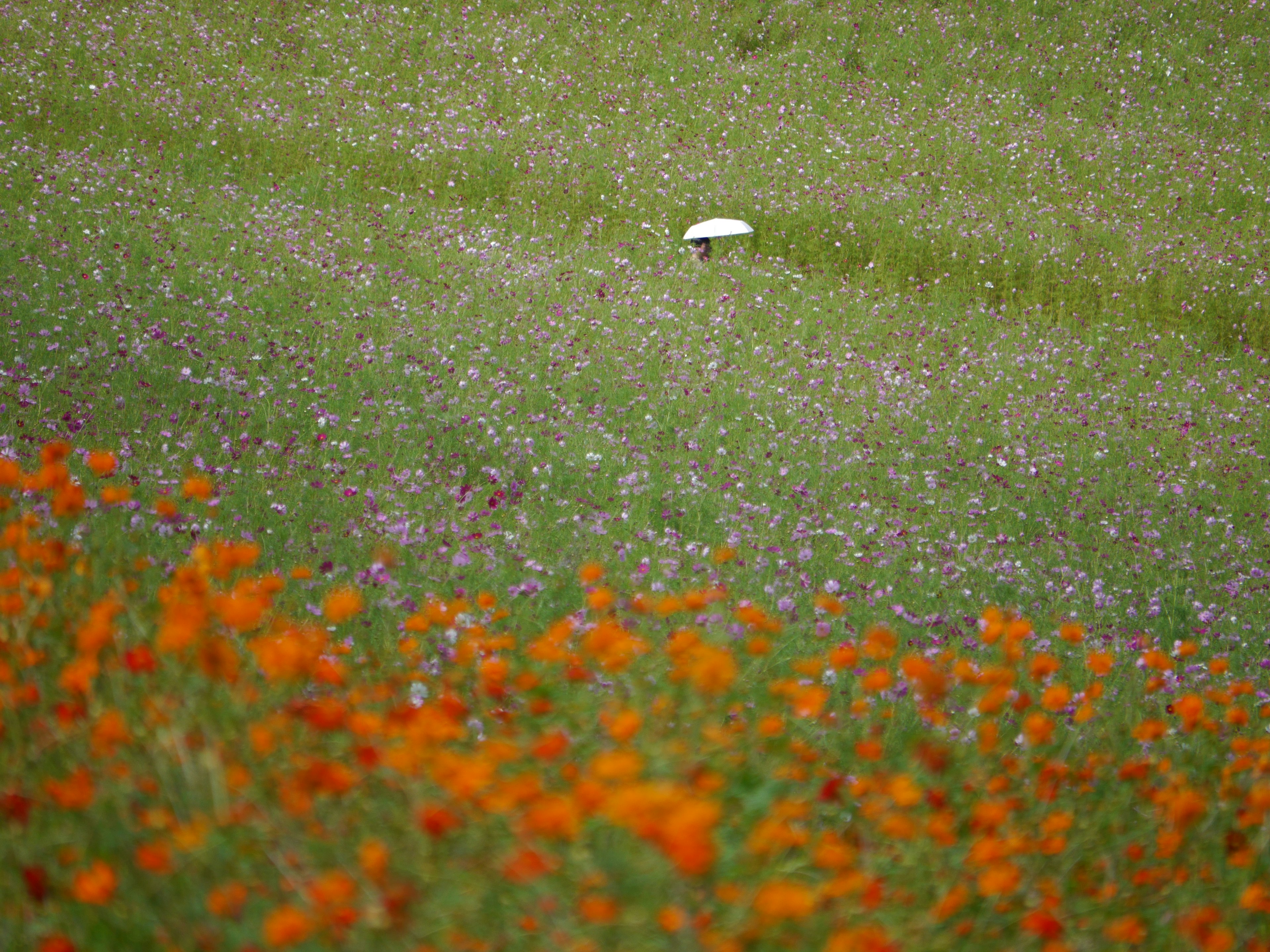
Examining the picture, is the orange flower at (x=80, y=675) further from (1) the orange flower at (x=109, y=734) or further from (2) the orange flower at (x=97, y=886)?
(2) the orange flower at (x=97, y=886)

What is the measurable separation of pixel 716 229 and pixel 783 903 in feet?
39.4

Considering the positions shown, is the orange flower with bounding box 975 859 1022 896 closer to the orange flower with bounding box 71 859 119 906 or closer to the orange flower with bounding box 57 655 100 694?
the orange flower with bounding box 71 859 119 906

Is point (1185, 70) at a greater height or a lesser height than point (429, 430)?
greater

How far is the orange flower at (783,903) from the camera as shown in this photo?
139cm

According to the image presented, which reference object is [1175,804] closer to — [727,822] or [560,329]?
[727,822]

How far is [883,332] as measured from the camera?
37.3ft

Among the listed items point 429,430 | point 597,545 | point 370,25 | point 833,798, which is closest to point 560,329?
point 429,430

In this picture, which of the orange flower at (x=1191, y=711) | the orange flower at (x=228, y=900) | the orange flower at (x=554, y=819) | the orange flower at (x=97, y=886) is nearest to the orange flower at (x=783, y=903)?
the orange flower at (x=554, y=819)

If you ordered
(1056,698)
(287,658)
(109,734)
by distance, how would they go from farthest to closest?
(1056,698)
(287,658)
(109,734)

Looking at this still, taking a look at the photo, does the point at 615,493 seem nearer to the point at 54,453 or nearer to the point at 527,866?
the point at 54,453

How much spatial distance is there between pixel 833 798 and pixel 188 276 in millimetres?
8482

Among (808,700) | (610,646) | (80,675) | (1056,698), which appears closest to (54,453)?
(80,675)

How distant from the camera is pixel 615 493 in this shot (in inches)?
259

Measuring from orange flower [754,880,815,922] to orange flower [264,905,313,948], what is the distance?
68 centimetres
